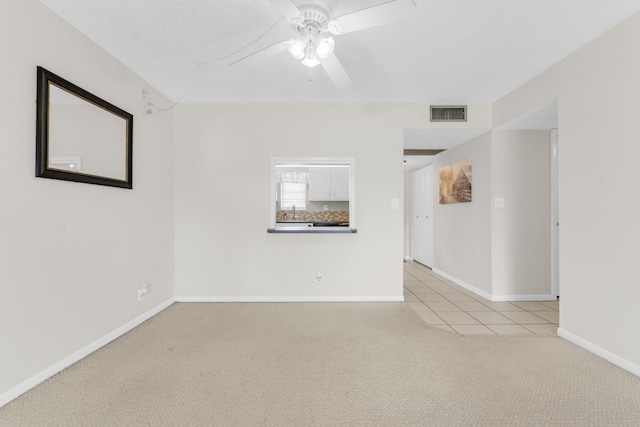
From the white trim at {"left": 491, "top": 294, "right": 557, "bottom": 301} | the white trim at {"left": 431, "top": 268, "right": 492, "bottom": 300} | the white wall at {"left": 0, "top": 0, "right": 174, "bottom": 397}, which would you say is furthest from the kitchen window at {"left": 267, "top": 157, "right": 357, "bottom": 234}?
the white wall at {"left": 0, "top": 0, "right": 174, "bottom": 397}

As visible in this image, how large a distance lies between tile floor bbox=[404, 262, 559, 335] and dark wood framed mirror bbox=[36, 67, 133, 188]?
10.4ft

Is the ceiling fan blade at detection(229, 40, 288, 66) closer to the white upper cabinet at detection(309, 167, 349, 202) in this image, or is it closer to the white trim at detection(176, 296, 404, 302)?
the white trim at detection(176, 296, 404, 302)

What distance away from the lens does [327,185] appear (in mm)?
5562

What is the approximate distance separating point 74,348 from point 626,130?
4.13 meters

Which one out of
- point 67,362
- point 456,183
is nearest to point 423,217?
point 456,183

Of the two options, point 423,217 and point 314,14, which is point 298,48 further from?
point 423,217

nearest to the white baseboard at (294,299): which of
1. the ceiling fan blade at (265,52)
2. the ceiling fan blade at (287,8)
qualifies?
the ceiling fan blade at (265,52)

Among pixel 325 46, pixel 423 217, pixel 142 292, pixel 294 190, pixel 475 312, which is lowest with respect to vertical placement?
pixel 475 312

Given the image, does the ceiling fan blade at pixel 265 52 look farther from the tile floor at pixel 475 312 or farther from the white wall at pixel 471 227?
the white wall at pixel 471 227

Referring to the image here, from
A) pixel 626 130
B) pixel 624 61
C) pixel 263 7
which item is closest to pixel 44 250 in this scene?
pixel 263 7

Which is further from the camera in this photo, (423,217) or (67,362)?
(423,217)

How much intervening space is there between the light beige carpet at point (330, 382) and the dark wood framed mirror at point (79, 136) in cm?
136

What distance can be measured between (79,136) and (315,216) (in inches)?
158

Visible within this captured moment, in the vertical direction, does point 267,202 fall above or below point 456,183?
below
